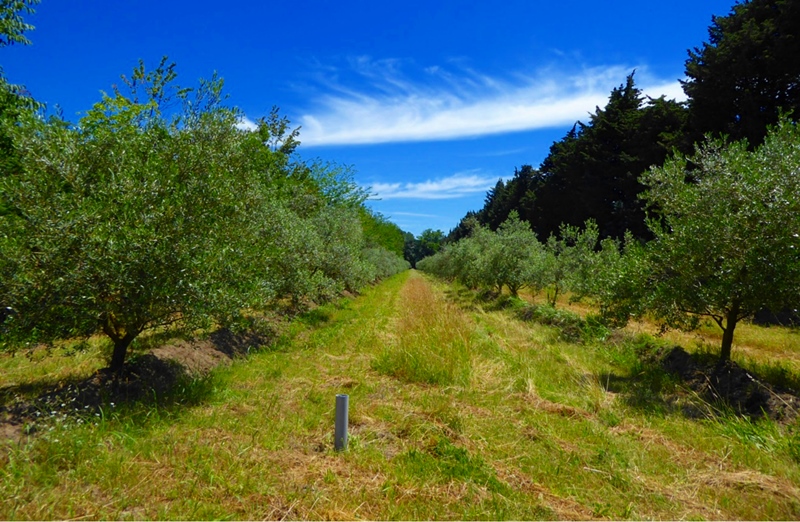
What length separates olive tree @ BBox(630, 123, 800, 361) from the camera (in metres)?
Answer: 7.34

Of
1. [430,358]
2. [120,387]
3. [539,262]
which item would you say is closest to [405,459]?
[430,358]

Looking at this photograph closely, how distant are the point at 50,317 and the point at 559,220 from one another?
175 feet

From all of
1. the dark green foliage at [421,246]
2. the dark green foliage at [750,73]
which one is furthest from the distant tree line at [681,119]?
the dark green foliage at [421,246]

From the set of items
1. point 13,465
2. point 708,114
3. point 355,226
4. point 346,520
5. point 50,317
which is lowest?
point 346,520

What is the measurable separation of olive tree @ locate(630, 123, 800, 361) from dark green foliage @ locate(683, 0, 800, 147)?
775 inches

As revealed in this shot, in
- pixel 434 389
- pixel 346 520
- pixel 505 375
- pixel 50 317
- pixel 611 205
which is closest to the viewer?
pixel 346 520

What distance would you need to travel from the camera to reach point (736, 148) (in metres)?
9.17

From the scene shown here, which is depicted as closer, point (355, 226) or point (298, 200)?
point (298, 200)

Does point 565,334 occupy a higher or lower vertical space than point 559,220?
lower

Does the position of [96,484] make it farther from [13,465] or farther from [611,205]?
[611,205]

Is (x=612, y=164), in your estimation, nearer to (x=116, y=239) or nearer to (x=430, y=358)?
(x=430, y=358)

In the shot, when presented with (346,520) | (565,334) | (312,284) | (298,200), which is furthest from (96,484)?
(298,200)

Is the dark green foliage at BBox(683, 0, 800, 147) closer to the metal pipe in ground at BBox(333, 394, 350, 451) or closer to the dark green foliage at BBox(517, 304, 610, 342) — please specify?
the dark green foliage at BBox(517, 304, 610, 342)

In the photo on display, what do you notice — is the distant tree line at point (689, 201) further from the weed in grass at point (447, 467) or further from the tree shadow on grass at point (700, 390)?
the weed in grass at point (447, 467)
